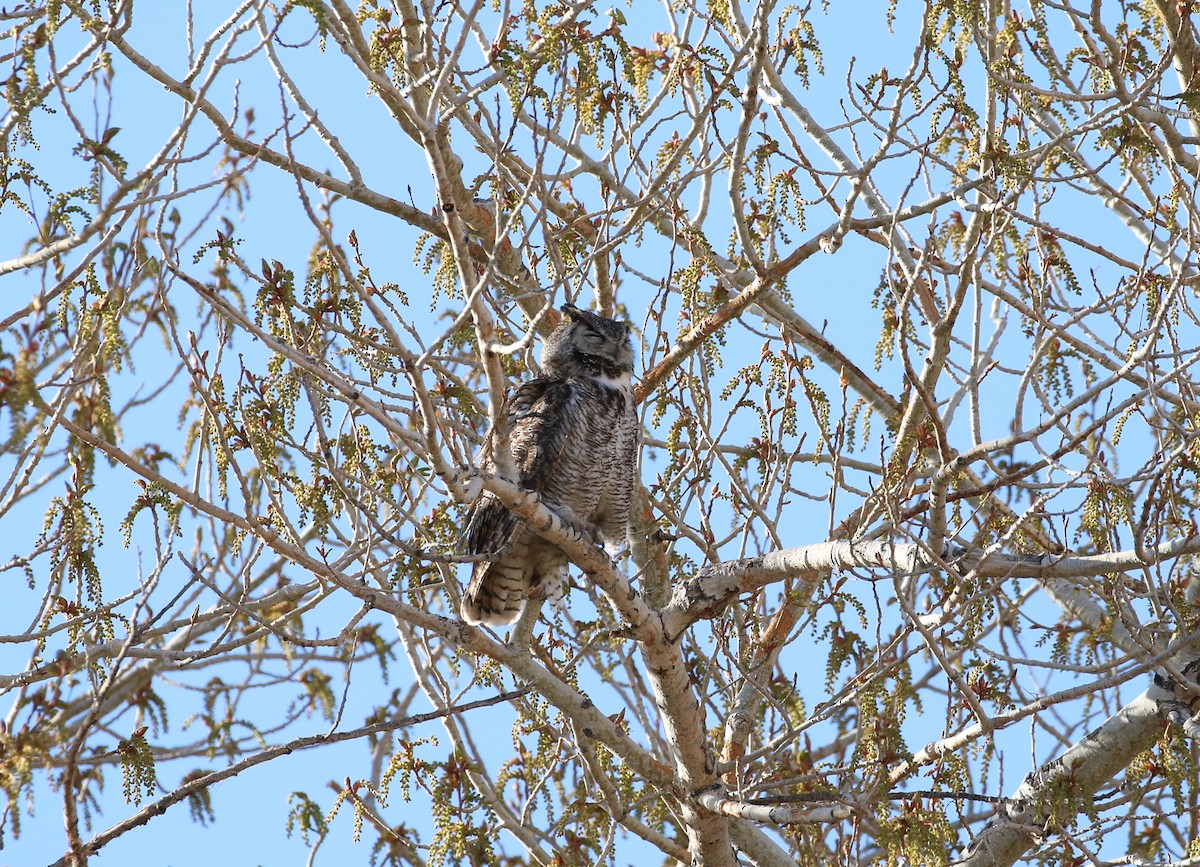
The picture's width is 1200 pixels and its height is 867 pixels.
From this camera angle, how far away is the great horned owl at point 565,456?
205 inches

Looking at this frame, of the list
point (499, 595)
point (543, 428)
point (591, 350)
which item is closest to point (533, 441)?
point (543, 428)

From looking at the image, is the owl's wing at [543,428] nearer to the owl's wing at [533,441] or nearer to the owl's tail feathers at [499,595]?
the owl's wing at [533,441]

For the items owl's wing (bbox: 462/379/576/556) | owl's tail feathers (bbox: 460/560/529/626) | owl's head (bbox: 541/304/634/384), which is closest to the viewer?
owl's wing (bbox: 462/379/576/556)

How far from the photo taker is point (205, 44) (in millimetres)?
3604

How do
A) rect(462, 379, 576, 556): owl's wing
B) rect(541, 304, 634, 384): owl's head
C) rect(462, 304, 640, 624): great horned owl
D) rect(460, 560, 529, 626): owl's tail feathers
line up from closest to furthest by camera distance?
rect(462, 379, 576, 556): owl's wing < rect(462, 304, 640, 624): great horned owl < rect(460, 560, 529, 626): owl's tail feathers < rect(541, 304, 634, 384): owl's head

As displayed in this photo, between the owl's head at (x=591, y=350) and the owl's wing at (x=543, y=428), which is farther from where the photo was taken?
the owl's head at (x=591, y=350)

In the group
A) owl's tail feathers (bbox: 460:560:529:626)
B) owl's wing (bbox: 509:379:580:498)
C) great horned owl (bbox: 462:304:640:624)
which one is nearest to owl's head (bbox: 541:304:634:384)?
great horned owl (bbox: 462:304:640:624)

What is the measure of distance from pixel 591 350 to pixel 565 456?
56 centimetres

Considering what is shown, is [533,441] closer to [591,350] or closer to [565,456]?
[565,456]

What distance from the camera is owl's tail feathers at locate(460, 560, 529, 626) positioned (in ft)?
17.6

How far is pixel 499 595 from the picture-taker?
5441mm

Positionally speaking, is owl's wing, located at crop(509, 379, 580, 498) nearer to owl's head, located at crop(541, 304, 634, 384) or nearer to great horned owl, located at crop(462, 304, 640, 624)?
great horned owl, located at crop(462, 304, 640, 624)

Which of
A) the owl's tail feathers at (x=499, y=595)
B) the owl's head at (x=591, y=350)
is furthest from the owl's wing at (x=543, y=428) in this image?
the owl's tail feathers at (x=499, y=595)

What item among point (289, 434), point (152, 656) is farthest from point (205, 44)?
point (152, 656)
